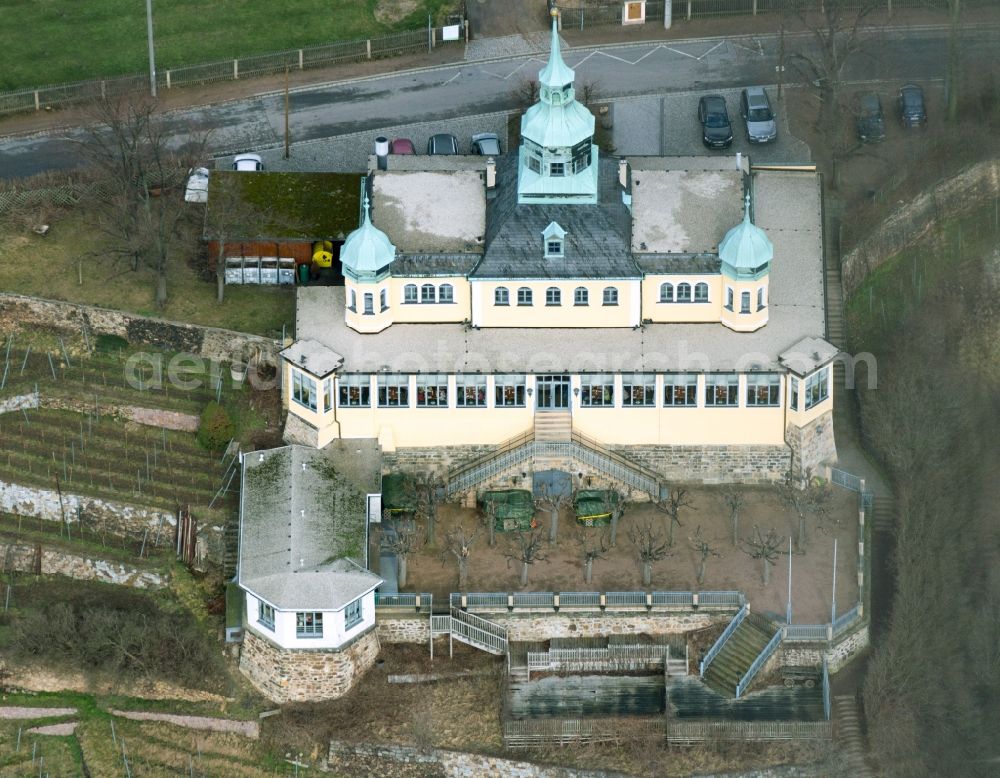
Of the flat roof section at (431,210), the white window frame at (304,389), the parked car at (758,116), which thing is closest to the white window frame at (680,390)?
the flat roof section at (431,210)

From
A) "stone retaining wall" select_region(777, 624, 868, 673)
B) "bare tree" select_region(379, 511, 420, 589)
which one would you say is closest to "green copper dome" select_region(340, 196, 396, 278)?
"bare tree" select_region(379, 511, 420, 589)

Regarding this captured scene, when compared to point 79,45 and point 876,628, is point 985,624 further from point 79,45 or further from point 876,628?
point 79,45

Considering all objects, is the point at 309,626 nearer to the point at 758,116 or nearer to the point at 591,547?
the point at 591,547

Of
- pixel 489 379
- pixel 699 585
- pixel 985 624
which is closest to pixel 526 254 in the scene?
pixel 489 379

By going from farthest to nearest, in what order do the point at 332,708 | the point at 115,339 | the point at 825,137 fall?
the point at 825,137
the point at 115,339
the point at 332,708

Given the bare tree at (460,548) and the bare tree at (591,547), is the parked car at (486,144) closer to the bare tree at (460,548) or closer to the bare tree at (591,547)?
the bare tree at (460,548)

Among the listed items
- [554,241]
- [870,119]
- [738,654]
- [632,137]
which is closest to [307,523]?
[554,241]

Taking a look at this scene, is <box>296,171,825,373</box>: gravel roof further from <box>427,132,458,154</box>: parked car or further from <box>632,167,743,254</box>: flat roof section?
<box>427,132,458,154</box>: parked car
